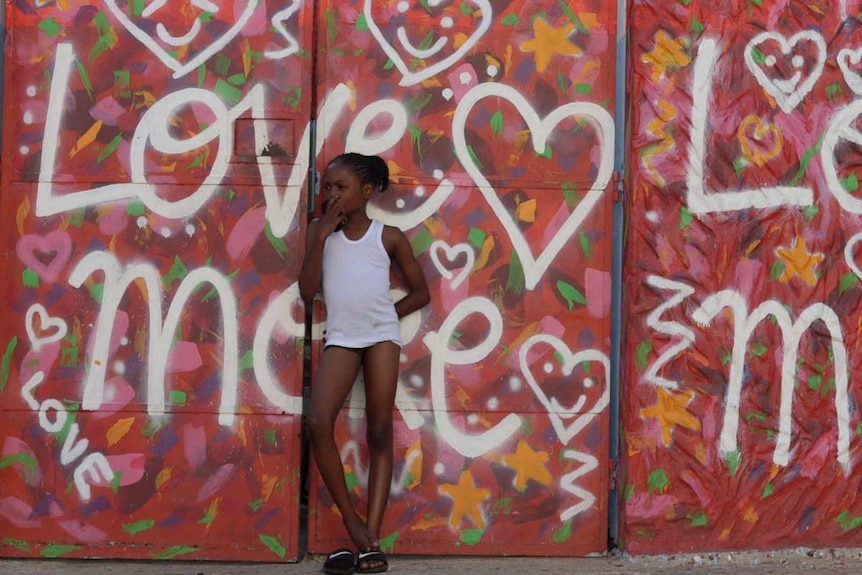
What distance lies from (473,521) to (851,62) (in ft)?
8.01

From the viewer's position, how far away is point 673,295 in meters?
4.71

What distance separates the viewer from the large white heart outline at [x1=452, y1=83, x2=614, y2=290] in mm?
4766

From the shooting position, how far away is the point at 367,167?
461cm

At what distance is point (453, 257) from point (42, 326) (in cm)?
168

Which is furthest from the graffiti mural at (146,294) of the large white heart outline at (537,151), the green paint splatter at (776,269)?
the green paint splatter at (776,269)

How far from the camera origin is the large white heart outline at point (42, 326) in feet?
15.4

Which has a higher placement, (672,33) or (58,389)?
(672,33)

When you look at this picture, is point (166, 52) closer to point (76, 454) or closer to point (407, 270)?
point (407, 270)

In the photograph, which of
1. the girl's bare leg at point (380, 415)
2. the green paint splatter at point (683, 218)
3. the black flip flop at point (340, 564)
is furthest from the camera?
the green paint splatter at point (683, 218)

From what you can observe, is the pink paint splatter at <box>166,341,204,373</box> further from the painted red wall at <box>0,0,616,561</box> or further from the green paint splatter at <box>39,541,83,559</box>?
the green paint splatter at <box>39,541,83,559</box>

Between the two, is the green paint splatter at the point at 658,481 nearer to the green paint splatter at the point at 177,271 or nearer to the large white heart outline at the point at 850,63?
the large white heart outline at the point at 850,63

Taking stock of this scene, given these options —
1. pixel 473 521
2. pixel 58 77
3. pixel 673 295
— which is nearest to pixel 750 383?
pixel 673 295

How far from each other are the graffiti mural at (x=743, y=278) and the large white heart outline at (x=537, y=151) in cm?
15

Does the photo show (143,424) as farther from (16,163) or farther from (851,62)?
(851,62)
